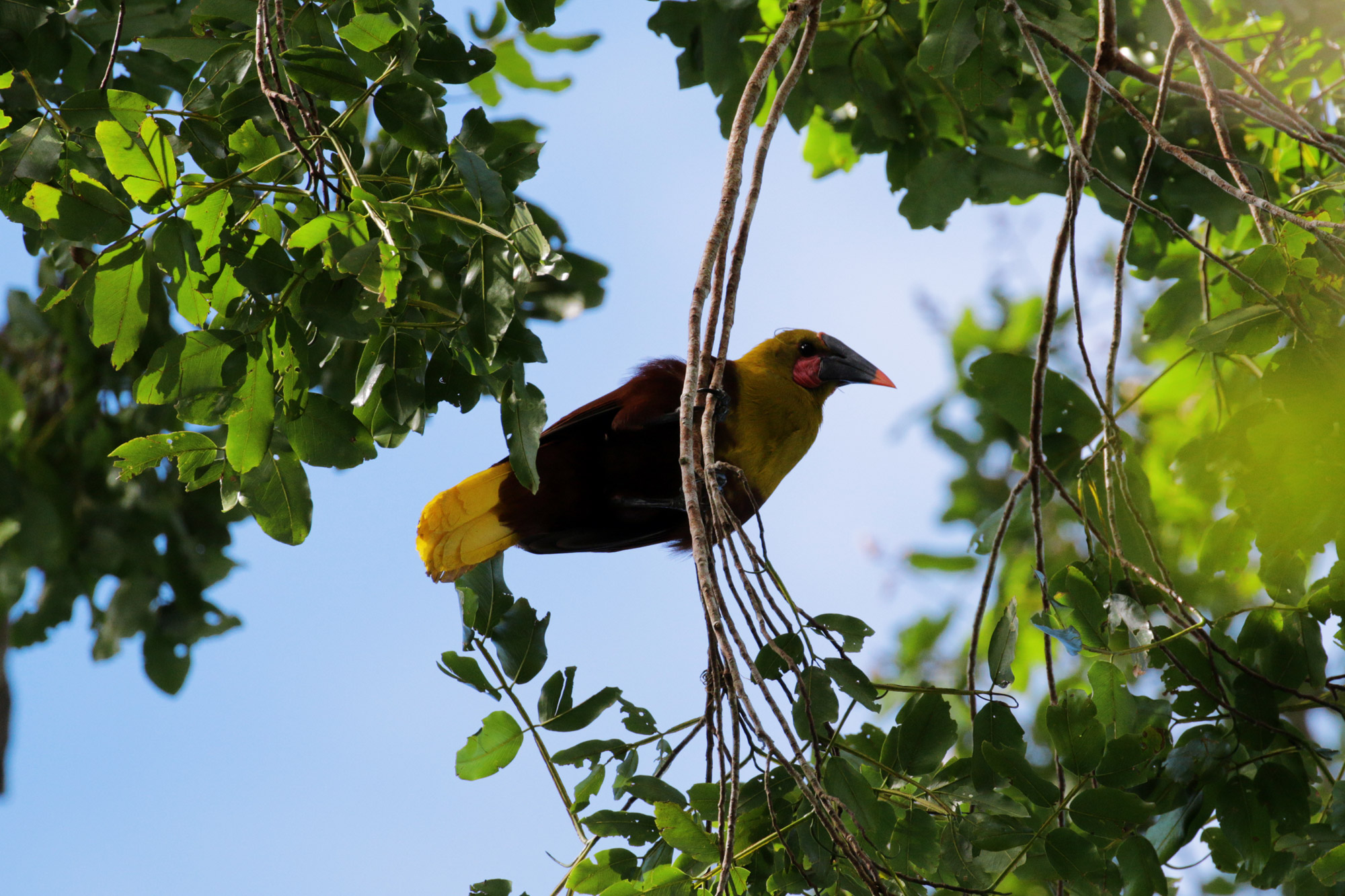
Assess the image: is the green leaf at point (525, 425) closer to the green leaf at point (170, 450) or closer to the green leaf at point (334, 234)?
the green leaf at point (334, 234)

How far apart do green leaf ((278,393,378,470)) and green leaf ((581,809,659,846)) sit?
769 millimetres

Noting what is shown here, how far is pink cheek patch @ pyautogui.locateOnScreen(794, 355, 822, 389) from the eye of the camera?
363 centimetres

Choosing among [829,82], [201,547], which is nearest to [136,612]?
[201,547]

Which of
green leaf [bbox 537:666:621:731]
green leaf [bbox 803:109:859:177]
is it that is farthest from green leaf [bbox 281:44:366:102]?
green leaf [bbox 803:109:859:177]

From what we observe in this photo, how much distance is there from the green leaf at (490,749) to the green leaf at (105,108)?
116 cm

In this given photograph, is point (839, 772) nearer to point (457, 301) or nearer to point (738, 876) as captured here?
point (738, 876)

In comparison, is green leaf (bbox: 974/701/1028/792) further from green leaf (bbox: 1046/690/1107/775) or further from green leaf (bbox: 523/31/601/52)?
green leaf (bbox: 523/31/601/52)

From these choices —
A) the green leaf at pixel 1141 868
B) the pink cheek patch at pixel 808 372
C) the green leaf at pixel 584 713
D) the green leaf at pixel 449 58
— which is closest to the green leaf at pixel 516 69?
the pink cheek patch at pixel 808 372

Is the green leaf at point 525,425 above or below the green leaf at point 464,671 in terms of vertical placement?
above

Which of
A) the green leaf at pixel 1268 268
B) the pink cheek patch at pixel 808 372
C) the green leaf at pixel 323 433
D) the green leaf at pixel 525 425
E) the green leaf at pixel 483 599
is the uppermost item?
the pink cheek patch at pixel 808 372

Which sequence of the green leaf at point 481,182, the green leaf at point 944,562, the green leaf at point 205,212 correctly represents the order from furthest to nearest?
the green leaf at point 944,562, the green leaf at point 205,212, the green leaf at point 481,182

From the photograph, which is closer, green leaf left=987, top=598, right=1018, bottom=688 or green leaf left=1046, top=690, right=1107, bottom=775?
green leaf left=1046, top=690, right=1107, bottom=775

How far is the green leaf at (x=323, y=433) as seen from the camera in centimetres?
174

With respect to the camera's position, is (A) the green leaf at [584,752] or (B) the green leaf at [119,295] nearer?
(B) the green leaf at [119,295]
